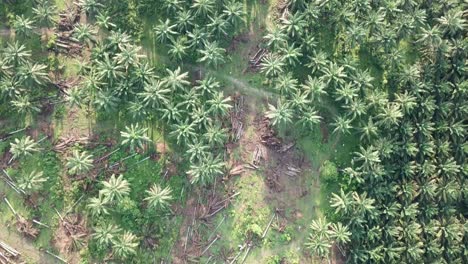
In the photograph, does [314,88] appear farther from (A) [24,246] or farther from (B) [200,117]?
(A) [24,246]

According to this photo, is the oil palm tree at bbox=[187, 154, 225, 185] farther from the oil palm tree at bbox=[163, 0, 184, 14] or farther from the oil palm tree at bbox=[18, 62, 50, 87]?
the oil palm tree at bbox=[18, 62, 50, 87]

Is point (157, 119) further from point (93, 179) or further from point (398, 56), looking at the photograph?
point (398, 56)

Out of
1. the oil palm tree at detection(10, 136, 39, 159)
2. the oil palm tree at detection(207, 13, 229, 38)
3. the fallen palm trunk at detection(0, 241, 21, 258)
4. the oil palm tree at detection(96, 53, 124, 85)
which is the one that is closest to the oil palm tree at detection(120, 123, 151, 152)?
the oil palm tree at detection(96, 53, 124, 85)

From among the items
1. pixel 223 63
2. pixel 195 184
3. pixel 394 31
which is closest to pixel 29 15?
pixel 223 63

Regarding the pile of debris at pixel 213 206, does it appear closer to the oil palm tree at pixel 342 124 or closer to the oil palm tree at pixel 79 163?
the oil palm tree at pixel 79 163

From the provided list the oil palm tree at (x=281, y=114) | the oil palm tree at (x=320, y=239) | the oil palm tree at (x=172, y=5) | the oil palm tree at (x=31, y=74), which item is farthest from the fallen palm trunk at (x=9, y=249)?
the oil palm tree at (x=320, y=239)

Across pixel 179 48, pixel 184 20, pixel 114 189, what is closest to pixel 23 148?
pixel 114 189
